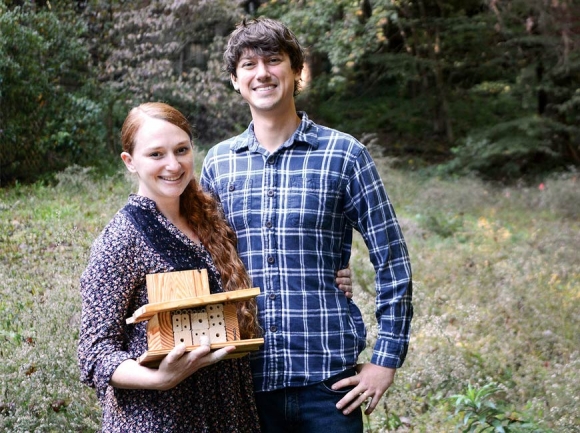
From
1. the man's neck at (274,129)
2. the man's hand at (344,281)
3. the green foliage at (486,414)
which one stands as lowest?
the green foliage at (486,414)

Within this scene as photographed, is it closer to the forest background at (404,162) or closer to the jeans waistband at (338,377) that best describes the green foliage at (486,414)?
the forest background at (404,162)

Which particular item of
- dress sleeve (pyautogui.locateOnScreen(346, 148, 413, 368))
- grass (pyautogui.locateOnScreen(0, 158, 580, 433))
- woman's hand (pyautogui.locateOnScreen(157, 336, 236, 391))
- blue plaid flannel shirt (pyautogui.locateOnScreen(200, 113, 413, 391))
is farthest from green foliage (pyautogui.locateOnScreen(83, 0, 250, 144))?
woman's hand (pyautogui.locateOnScreen(157, 336, 236, 391))

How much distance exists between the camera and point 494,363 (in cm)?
526

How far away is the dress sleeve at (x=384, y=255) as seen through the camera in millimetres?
2574

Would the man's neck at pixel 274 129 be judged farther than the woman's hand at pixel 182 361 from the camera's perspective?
Yes

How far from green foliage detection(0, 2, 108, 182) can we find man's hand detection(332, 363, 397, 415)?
7.45 meters

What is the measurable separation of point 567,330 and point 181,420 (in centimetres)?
444

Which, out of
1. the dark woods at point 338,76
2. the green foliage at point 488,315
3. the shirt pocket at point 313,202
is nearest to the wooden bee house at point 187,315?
the shirt pocket at point 313,202

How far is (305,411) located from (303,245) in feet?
1.79

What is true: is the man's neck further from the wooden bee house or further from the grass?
the grass

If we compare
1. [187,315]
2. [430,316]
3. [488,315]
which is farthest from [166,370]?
[488,315]

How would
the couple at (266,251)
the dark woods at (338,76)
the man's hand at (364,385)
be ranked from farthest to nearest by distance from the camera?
the dark woods at (338,76)
the man's hand at (364,385)
the couple at (266,251)

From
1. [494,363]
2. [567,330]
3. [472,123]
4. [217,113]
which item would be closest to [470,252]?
[567,330]

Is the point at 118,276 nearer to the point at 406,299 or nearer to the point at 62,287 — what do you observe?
the point at 406,299
